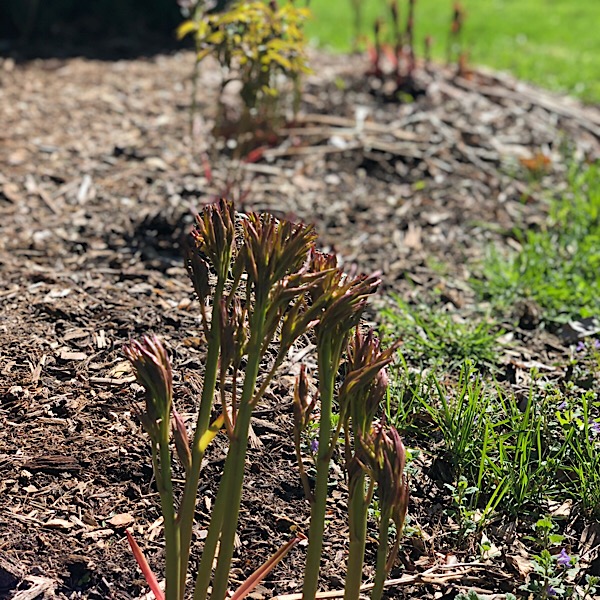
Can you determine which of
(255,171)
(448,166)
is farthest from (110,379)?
(448,166)

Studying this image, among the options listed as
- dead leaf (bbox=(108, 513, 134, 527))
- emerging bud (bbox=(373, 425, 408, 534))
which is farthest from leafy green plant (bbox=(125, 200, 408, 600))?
dead leaf (bbox=(108, 513, 134, 527))

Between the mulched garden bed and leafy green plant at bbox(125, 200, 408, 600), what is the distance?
0.46 m

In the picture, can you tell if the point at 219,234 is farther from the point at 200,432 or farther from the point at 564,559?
the point at 564,559

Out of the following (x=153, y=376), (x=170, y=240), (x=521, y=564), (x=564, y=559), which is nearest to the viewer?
(x=153, y=376)

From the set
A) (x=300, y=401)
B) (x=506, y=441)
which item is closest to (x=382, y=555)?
(x=300, y=401)

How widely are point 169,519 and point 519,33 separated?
388 inches

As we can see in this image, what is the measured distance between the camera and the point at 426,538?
2.30m

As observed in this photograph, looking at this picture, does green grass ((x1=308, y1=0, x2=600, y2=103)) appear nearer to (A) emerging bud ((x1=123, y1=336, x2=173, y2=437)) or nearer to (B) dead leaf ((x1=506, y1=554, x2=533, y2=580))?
(B) dead leaf ((x1=506, y1=554, x2=533, y2=580))

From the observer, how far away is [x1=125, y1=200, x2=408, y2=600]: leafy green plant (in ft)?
5.27

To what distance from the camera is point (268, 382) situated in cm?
162

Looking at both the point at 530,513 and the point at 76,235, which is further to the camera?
the point at 76,235

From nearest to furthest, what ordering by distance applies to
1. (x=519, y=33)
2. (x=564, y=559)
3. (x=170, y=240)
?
1. (x=564, y=559)
2. (x=170, y=240)
3. (x=519, y=33)

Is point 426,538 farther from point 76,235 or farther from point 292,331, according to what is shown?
point 76,235

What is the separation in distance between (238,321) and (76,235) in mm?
2345
